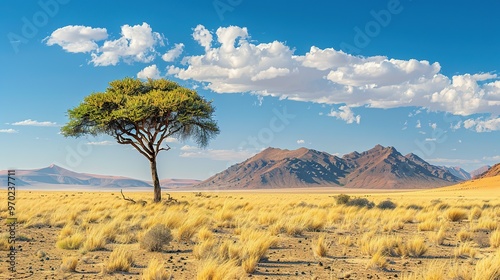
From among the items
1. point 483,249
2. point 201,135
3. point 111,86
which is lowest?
point 483,249

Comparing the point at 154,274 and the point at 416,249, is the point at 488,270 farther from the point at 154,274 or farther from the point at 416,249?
the point at 154,274

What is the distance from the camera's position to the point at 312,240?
56.0ft

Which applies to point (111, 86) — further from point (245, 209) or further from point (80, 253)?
point (80, 253)

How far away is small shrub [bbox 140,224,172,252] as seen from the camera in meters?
14.3

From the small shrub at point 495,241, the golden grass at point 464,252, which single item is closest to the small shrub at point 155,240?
the golden grass at point 464,252

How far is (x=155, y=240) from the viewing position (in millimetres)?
14391

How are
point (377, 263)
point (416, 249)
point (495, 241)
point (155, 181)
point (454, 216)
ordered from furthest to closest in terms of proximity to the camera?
point (155, 181)
point (454, 216)
point (495, 241)
point (416, 249)
point (377, 263)

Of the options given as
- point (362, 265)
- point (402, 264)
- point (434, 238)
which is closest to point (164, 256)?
point (362, 265)

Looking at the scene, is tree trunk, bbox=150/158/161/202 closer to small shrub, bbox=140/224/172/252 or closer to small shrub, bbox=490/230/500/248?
small shrub, bbox=140/224/172/252

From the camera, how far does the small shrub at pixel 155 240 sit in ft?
47.1

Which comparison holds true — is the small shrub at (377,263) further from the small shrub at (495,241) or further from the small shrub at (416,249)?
the small shrub at (495,241)

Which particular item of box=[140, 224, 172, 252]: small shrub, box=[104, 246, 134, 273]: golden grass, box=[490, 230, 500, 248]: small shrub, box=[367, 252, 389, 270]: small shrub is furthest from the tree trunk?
box=[367, 252, 389, 270]: small shrub

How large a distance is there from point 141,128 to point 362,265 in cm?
2549

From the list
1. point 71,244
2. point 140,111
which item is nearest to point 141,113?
point 140,111
